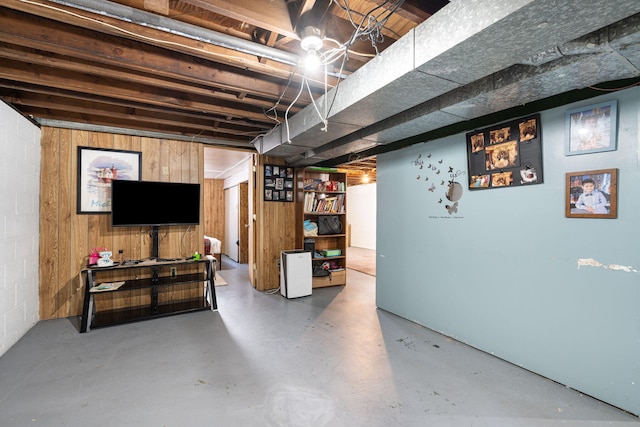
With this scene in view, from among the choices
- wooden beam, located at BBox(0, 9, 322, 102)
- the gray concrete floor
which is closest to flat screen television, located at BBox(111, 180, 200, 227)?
the gray concrete floor

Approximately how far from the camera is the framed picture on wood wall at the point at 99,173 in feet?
11.5

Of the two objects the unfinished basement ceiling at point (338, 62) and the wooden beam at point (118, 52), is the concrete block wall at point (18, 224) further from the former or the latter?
the wooden beam at point (118, 52)

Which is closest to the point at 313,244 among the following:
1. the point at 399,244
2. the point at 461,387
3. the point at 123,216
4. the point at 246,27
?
the point at 399,244

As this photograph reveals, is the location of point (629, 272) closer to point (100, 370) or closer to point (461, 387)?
point (461, 387)

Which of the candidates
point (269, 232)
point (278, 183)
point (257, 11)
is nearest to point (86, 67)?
point (257, 11)

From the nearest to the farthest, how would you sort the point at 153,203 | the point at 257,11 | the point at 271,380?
1. the point at 257,11
2. the point at 271,380
3. the point at 153,203

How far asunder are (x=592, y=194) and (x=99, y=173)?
16.0 feet

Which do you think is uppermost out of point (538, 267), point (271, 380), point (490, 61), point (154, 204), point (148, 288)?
point (490, 61)

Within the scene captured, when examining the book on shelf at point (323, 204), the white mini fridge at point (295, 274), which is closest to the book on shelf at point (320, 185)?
the book on shelf at point (323, 204)

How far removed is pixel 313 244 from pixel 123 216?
8.79ft

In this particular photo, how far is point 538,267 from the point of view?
224 centimetres

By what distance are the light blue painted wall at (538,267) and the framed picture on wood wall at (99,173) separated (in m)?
3.51

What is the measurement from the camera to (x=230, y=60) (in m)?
2.13

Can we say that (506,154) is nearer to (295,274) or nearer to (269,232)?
(295,274)
